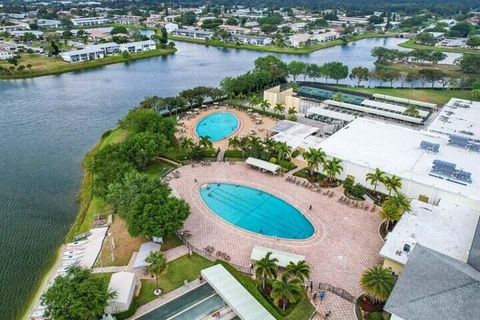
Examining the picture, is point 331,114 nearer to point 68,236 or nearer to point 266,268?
point 266,268

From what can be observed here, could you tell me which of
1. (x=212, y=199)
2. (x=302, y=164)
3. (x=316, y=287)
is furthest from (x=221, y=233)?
(x=302, y=164)

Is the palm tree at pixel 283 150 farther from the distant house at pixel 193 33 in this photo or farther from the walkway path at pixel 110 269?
the distant house at pixel 193 33

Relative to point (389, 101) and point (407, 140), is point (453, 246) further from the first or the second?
point (389, 101)

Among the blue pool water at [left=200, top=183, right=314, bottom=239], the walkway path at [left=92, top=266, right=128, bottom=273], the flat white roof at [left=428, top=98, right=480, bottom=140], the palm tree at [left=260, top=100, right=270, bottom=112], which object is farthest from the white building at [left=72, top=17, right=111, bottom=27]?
the walkway path at [left=92, top=266, right=128, bottom=273]

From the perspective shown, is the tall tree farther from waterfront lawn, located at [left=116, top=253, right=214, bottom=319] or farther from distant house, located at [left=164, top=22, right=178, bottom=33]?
distant house, located at [left=164, top=22, right=178, bottom=33]

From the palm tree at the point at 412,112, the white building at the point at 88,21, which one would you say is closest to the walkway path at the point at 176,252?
the palm tree at the point at 412,112
